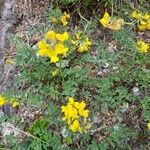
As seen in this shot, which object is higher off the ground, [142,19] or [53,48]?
[53,48]

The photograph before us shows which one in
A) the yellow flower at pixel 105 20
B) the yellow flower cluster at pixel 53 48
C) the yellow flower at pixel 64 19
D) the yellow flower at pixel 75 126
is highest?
the yellow flower cluster at pixel 53 48

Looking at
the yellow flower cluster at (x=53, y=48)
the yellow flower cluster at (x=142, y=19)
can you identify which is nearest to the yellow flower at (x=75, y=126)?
the yellow flower cluster at (x=53, y=48)

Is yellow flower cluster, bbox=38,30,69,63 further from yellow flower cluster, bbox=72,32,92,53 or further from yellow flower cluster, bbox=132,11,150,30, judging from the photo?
yellow flower cluster, bbox=132,11,150,30

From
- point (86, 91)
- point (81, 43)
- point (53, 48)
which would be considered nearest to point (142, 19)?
point (81, 43)

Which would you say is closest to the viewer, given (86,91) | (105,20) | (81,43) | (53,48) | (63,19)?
(53,48)

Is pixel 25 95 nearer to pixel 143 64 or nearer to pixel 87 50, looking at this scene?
pixel 87 50

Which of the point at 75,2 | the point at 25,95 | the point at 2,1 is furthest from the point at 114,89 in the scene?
the point at 2,1

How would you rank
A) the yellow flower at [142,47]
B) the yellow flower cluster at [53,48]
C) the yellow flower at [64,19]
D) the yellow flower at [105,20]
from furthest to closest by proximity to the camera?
1. the yellow flower at [64,19]
2. the yellow flower at [105,20]
3. the yellow flower at [142,47]
4. the yellow flower cluster at [53,48]

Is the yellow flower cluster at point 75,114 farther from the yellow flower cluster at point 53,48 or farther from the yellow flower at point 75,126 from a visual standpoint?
the yellow flower cluster at point 53,48

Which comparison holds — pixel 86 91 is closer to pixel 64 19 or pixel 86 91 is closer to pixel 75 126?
pixel 75 126
